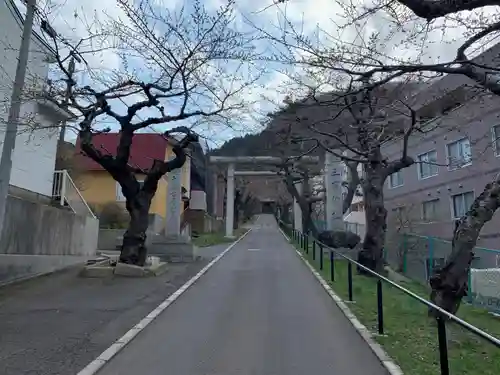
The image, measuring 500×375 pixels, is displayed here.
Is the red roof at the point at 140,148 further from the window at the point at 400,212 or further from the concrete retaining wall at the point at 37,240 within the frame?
the window at the point at 400,212

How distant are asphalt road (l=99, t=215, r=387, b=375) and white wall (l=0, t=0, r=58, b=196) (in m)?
5.81

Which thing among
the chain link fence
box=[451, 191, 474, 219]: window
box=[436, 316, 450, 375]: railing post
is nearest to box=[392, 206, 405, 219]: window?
box=[451, 191, 474, 219]: window

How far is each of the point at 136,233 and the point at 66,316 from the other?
5606mm

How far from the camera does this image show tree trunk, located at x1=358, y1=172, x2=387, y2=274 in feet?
48.0

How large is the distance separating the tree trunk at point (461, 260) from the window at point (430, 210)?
65.4ft

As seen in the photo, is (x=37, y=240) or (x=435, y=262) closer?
(x=37, y=240)

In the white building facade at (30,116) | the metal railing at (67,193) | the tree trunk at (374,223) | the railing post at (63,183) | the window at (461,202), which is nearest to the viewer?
the white building facade at (30,116)

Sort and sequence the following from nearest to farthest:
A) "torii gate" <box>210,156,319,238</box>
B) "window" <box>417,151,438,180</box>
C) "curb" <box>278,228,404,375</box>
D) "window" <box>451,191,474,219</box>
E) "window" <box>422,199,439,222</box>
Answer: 1. "curb" <box>278,228,404,375</box>
2. "window" <box>451,191,474,219</box>
3. "window" <box>417,151,438,180</box>
4. "window" <box>422,199,439,222</box>
5. "torii gate" <box>210,156,319,238</box>

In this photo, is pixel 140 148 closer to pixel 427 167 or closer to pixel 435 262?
pixel 427 167

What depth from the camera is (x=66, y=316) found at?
7648 mm

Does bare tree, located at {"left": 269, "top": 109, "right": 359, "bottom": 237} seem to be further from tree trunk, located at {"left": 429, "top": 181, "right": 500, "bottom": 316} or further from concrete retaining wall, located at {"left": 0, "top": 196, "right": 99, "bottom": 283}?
concrete retaining wall, located at {"left": 0, "top": 196, "right": 99, "bottom": 283}

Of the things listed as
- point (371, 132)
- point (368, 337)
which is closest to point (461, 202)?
point (371, 132)

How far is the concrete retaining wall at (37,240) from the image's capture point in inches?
422

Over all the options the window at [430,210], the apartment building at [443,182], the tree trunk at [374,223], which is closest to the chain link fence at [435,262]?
the tree trunk at [374,223]
